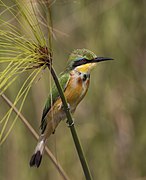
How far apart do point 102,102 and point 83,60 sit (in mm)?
616

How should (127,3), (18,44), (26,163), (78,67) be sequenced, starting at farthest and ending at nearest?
(26,163) < (127,3) < (78,67) < (18,44)

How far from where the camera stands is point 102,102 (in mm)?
2756

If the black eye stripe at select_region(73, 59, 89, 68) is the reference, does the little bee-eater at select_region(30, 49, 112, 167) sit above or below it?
below

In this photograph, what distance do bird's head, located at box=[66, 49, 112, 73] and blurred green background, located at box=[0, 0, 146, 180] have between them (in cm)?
31

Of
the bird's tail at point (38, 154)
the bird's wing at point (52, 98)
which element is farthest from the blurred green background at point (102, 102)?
the bird's tail at point (38, 154)

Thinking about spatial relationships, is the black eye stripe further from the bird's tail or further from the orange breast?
the bird's tail

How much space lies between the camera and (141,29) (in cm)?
269

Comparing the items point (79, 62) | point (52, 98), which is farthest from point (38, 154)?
point (79, 62)

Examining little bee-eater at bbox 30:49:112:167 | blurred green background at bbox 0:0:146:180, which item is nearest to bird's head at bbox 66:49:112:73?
little bee-eater at bbox 30:49:112:167

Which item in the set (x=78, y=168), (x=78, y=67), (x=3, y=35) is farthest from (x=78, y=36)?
(x=3, y=35)

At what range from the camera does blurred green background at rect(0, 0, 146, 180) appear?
2664 millimetres

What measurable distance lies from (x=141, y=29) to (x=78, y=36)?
30 centimetres

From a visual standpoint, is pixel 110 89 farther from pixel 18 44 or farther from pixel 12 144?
pixel 18 44

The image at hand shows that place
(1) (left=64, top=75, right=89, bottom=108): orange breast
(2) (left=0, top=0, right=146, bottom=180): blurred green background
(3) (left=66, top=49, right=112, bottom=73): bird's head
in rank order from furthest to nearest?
(2) (left=0, top=0, right=146, bottom=180): blurred green background, (1) (left=64, top=75, right=89, bottom=108): orange breast, (3) (left=66, top=49, right=112, bottom=73): bird's head
